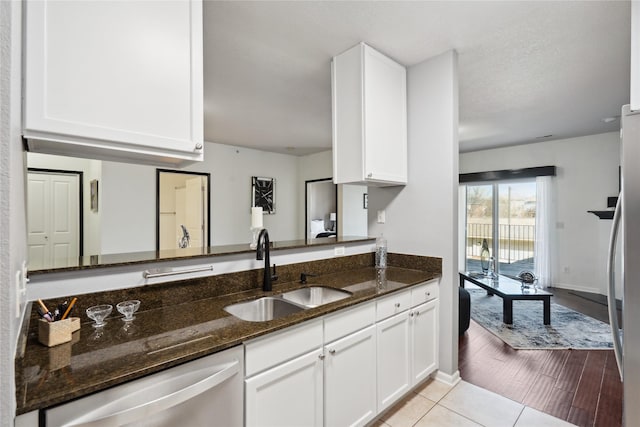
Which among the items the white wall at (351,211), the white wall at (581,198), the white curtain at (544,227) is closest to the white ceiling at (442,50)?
the white wall at (581,198)

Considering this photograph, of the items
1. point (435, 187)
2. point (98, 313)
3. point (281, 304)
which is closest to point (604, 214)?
point (435, 187)

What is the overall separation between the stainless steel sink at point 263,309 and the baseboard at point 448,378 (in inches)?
57.9

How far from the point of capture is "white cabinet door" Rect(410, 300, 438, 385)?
7.15 feet

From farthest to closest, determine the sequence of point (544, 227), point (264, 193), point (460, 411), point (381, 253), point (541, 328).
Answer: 1. point (264, 193)
2. point (544, 227)
3. point (541, 328)
4. point (381, 253)
5. point (460, 411)

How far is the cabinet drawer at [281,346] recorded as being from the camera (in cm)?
128

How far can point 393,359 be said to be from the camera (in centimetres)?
200

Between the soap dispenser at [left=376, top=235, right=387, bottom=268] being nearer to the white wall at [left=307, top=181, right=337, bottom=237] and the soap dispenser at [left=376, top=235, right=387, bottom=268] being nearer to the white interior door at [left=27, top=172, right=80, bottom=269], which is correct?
the white interior door at [left=27, top=172, right=80, bottom=269]

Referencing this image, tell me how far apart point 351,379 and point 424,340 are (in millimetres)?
837

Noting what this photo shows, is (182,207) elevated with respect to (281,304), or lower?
elevated

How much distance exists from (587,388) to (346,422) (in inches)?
80.7

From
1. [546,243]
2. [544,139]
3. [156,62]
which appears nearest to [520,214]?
[546,243]

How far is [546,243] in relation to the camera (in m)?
5.50

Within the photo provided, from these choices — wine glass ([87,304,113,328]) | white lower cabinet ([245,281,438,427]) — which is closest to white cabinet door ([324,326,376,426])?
white lower cabinet ([245,281,438,427])

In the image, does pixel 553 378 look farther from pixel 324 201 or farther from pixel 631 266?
pixel 324 201
